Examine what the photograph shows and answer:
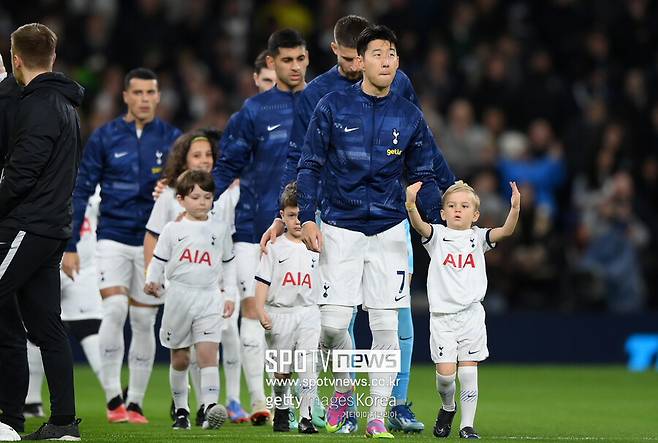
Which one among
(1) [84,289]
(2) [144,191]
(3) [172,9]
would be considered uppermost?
(3) [172,9]

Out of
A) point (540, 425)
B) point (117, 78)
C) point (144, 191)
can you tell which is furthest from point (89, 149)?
point (117, 78)

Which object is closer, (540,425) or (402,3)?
(540,425)

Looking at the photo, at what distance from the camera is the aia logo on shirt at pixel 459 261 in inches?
356

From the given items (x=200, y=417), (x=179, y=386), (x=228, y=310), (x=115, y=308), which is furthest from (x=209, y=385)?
(x=115, y=308)

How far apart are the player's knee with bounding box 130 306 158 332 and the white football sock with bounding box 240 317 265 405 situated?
2.99 ft

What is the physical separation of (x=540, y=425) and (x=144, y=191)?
11.9 feet

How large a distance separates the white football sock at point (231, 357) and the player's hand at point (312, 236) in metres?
2.56

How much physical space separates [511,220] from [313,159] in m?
1.29

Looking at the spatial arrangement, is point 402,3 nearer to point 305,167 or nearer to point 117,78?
point 117,78

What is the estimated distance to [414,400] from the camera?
508 inches

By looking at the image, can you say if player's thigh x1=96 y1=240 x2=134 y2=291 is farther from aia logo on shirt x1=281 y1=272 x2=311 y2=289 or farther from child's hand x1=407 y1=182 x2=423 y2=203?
child's hand x1=407 y1=182 x2=423 y2=203

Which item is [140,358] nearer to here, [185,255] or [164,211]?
[164,211]

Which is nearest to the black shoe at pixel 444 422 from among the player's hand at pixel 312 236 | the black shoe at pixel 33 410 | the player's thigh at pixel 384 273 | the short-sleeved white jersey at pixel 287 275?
the player's thigh at pixel 384 273

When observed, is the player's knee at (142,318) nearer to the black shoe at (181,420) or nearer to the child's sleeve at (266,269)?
the black shoe at (181,420)
